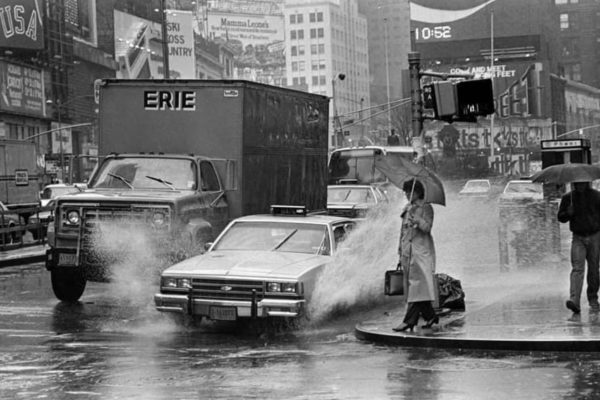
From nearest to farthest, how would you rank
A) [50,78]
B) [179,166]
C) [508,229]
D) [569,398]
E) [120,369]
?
[569,398] → [120,369] → [179,166] → [508,229] → [50,78]

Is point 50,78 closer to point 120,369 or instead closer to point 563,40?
point 120,369

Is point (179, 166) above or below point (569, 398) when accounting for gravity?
above

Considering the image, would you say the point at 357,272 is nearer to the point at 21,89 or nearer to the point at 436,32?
the point at 21,89

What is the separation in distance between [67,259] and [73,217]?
2.09 feet

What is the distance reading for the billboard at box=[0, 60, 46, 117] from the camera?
80.6 metres

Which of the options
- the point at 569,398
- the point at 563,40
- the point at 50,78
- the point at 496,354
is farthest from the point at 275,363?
the point at 563,40

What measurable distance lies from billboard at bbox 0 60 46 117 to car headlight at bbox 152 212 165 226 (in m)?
66.6

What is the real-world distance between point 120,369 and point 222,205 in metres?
7.18

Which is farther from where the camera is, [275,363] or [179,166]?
[179,166]

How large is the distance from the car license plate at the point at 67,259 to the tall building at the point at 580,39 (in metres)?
164

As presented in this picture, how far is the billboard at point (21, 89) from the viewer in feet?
264

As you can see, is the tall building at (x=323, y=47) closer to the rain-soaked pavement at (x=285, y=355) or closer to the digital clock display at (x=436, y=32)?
Result: the digital clock display at (x=436, y=32)

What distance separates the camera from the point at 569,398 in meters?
8.75

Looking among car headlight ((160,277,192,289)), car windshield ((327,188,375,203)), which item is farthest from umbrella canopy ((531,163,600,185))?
car windshield ((327,188,375,203))
